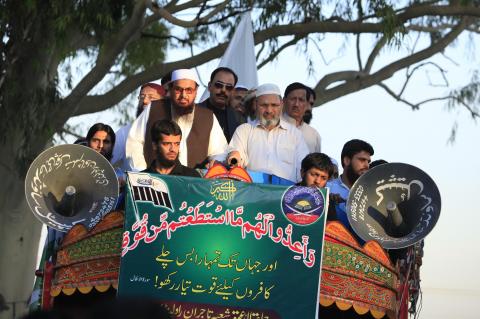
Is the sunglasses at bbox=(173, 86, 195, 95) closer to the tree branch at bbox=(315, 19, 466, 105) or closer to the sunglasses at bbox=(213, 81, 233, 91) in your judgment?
the sunglasses at bbox=(213, 81, 233, 91)

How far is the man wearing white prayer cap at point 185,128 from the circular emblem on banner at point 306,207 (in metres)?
1.43

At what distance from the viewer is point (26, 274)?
1789cm

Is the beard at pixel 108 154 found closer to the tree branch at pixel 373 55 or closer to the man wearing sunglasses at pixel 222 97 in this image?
the man wearing sunglasses at pixel 222 97

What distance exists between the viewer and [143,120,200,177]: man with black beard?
24.0 ft

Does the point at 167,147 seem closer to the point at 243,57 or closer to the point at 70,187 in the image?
the point at 70,187

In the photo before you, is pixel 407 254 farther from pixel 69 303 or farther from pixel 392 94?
pixel 392 94

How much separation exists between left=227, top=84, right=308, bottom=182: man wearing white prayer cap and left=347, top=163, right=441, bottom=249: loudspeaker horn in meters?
1.18

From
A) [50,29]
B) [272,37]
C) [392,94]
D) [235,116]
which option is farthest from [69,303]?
[392,94]

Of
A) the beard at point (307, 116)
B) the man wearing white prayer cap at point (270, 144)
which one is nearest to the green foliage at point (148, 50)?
the beard at point (307, 116)

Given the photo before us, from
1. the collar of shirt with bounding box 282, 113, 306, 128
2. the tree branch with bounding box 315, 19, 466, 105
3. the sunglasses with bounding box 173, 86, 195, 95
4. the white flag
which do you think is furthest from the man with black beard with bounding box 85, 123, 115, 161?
the tree branch with bounding box 315, 19, 466, 105

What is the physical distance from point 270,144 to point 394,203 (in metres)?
1.45

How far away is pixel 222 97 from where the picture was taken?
991 centimetres

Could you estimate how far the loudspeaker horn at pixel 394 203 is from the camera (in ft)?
24.2

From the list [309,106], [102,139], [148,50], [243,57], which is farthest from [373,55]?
[102,139]
